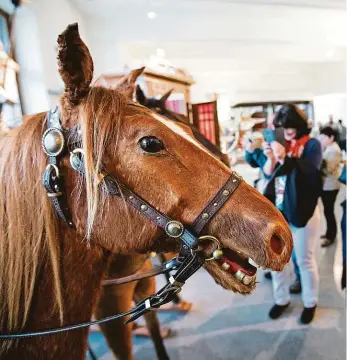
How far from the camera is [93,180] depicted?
0.67m

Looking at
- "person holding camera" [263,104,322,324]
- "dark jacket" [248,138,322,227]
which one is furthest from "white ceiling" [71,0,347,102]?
"dark jacket" [248,138,322,227]

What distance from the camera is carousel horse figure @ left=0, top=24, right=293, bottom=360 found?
0.68 m

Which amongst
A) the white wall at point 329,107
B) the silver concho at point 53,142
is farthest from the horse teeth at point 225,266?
the white wall at point 329,107

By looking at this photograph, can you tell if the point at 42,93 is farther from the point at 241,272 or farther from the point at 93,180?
the point at 241,272

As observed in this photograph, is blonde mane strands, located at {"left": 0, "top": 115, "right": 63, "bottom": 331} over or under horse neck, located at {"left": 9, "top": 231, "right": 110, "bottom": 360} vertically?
over

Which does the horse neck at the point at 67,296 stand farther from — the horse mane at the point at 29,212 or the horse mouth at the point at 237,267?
the horse mouth at the point at 237,267

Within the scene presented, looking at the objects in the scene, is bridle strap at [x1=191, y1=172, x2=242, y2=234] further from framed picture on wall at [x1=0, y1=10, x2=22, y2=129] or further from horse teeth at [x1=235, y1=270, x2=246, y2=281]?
framed picture on wall at [x1=0, y1=10, x2=22, y2=129]

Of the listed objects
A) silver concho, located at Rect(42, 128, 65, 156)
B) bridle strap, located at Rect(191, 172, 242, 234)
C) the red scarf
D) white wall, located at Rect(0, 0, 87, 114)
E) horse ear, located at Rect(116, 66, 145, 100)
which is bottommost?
the red scarf

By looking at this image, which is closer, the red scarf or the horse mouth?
the horse mouth

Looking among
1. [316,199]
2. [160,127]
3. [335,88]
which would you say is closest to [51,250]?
[160,127]

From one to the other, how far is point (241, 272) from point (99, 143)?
424mm

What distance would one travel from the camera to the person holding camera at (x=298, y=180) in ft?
6.57

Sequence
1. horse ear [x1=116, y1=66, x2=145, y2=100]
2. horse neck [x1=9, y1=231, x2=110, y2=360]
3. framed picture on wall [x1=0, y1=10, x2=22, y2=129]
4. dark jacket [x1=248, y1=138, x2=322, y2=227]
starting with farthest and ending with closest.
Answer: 1. dark jacket [x1=248, y1=138, x2=322, y2=227]
2. framed picture on wall [x1=0, y1=10, x2=22, y2=129]
3. horse ear [x1=116, y1=66, x2=145, y2=100]
4. horse neck [x1=9, y1=231, x2=110, y2=360]

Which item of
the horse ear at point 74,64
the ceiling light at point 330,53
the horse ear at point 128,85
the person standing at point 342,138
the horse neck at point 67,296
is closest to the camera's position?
the horse ear at point 74,64
